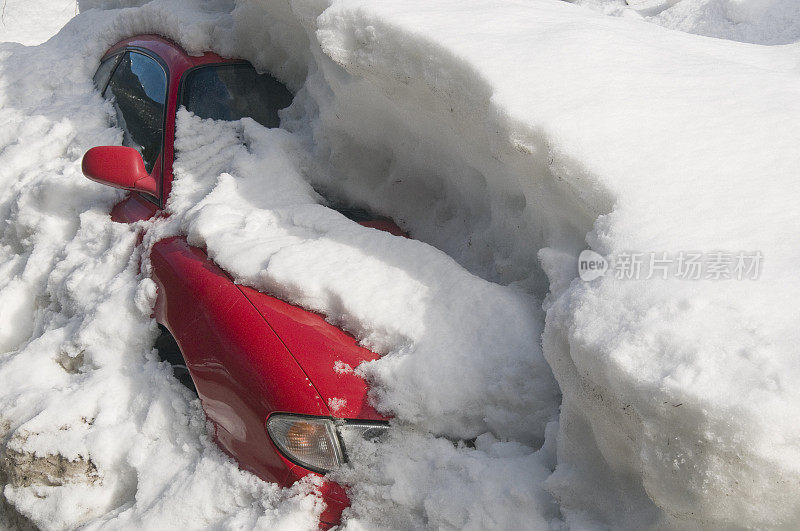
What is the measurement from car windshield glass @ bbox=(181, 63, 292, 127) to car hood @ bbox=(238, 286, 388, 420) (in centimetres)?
131

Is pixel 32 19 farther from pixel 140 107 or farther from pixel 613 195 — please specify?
pixel 613 195

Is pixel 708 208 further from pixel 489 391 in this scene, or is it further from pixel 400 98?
pixel 400 98

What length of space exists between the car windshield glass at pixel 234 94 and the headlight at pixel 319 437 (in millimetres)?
1764

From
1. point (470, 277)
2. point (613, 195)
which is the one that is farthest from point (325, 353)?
point (613, 195)

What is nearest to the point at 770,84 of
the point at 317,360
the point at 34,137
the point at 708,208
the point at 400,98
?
the point at 708,208

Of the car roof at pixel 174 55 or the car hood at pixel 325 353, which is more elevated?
the car roof at pixel 174 55

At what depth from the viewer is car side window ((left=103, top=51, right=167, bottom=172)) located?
305 cm

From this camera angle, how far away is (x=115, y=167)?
2.74 m

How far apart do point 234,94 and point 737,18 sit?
11.7ft

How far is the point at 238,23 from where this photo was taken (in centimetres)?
340

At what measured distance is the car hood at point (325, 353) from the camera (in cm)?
186

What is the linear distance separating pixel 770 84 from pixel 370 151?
1.60 metres

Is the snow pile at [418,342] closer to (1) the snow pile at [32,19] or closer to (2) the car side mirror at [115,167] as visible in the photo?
(2) the car side mirror at [115,167]

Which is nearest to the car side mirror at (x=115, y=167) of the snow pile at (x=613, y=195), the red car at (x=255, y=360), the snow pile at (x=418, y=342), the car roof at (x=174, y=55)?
the red car at (x=255, y=360)
